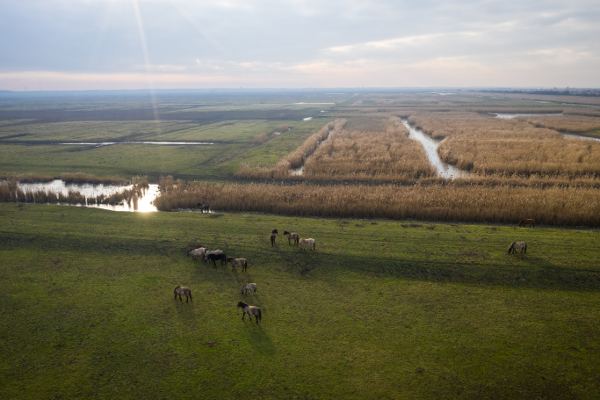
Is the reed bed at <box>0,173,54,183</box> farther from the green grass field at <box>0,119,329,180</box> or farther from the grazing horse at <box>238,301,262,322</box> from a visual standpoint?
the grazing horse at <box>238,301,262,322</box>

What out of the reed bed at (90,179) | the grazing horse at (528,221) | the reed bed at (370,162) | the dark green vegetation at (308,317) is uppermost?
the reed bed at (370,162)

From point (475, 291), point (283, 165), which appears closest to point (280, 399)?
point (475, 291)

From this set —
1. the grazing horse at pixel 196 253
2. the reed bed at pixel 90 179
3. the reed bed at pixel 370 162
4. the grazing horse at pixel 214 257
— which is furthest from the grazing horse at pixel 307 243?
the reed bed at pixel 90 179

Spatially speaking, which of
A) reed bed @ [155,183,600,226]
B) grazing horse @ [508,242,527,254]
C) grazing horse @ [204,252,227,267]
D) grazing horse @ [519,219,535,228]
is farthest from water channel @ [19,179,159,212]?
grazing horse @ [519,219,535,228]

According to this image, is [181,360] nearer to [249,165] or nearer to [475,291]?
[475,291]

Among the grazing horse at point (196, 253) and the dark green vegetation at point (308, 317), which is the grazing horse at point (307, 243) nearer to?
the dark green vegetation at point (308, 317)

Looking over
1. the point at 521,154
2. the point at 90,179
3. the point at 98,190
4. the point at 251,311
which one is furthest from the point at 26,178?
the point at 521,154

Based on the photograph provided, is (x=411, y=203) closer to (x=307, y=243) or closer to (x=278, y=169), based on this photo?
(x=307, y=243)
